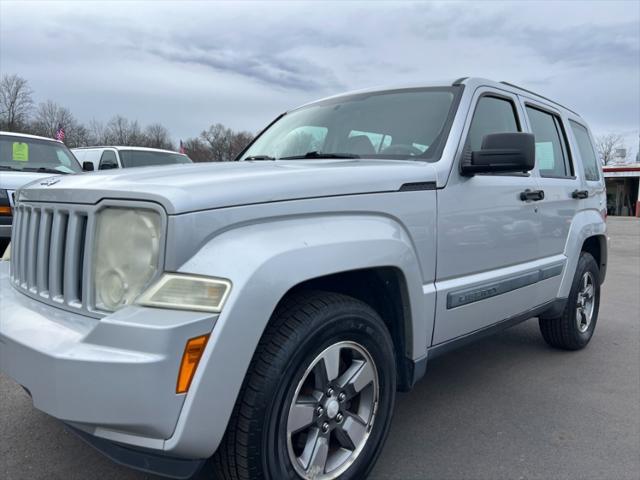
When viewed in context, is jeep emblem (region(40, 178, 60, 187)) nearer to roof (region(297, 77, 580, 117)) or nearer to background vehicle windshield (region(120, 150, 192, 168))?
roof (region(297, 77, 580, 117))

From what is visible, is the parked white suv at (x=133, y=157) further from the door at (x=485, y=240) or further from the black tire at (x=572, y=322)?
the door at (x=485, y=240)

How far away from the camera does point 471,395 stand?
3393mm

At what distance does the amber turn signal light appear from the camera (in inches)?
60.2

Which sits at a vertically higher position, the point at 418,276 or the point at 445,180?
the point at 445,180

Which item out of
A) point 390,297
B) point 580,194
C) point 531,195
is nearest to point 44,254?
point 390,297

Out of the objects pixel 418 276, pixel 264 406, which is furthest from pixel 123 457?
pixel 418 276

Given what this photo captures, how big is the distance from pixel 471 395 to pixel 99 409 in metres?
2.54

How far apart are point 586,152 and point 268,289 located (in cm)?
398

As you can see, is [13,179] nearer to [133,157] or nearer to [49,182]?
[49,182]

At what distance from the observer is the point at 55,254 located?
6.27 ft

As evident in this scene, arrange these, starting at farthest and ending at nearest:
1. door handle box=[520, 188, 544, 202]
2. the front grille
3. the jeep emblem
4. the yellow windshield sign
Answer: the yellow windshield sign < door handle box=[520, 188, 544, 202] < the jeep emblem < the front grille

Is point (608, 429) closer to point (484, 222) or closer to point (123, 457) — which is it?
point (484, 222)

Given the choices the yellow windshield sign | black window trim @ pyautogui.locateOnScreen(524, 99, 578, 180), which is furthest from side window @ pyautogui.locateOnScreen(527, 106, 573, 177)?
the yellow windshield sign

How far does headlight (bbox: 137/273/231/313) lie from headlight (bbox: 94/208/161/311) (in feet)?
0.25
